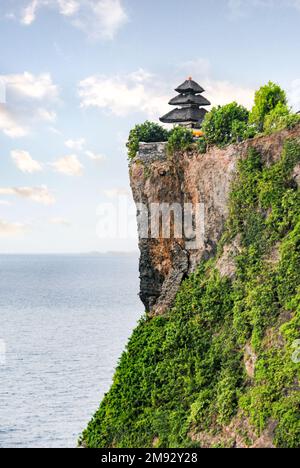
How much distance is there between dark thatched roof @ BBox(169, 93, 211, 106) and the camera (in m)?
47.5

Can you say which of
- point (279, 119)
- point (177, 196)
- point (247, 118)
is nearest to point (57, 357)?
point (177, 196)

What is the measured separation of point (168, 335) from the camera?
141ft

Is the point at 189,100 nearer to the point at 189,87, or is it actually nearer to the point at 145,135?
the point at 189,87

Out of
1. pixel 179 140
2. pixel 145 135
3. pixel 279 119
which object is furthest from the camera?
pixel 145 135

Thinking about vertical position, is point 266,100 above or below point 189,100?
below

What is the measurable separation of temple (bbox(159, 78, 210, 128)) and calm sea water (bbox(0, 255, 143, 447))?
19629mm

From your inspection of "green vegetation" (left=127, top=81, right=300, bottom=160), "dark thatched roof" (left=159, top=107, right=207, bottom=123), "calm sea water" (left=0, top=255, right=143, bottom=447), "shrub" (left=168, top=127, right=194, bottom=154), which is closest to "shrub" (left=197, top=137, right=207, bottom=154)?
"green vegetation" (left=127, top=81, right=300, bottom=160)

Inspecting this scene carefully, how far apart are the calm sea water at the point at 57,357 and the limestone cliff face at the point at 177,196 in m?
11.1

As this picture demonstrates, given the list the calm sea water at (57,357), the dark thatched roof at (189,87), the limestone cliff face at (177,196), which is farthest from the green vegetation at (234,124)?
the calm sea water at (57,357)

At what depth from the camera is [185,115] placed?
47562 mm

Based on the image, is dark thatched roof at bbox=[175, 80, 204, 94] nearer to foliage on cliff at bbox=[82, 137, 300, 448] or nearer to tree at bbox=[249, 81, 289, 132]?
tree at bbox=[249, 81, 289, 132]

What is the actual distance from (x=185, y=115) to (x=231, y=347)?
14.7 m
